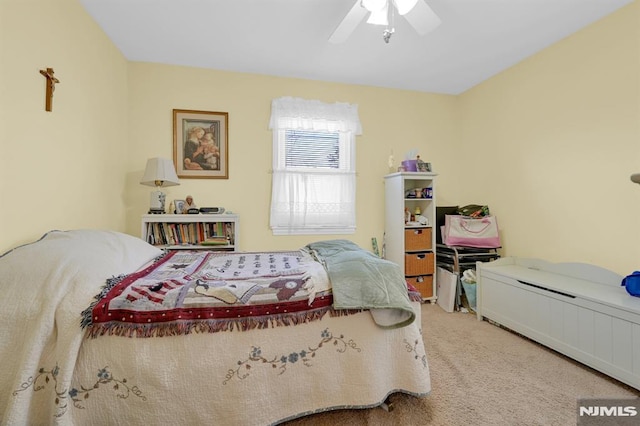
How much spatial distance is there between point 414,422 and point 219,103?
3204 millimetres

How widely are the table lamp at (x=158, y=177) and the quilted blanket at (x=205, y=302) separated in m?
1.30

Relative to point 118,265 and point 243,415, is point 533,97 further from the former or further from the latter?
point 118,265

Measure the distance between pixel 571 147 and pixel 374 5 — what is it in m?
2.13

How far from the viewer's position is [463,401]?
1539 mm

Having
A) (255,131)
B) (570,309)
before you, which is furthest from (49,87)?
(570,309)

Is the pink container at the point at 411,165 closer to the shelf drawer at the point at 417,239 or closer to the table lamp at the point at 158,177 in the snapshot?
the shelf drawer at the point at 417,239

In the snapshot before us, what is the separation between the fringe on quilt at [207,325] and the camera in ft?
3.73

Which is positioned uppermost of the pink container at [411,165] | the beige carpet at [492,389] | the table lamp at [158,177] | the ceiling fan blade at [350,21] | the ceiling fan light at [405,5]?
the ceiling fan blade at [350,21]

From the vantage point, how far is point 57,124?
1861 mm

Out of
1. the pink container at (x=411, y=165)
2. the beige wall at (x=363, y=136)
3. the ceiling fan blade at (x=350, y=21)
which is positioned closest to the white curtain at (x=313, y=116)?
the beige wall at (x=363, y=136)

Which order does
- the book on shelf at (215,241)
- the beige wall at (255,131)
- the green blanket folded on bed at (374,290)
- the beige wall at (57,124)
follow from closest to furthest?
the green blanket folded on bed at (374,290) < the beige wall at (57,124) < the book on shelf at (215,241) < the beige wall at (255,131)

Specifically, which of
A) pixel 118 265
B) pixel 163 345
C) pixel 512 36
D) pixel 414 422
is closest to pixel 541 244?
pixel 512 36

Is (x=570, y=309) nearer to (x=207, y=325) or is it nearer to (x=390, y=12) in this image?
(x=207, y=325)

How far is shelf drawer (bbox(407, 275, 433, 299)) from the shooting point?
3162 mm
